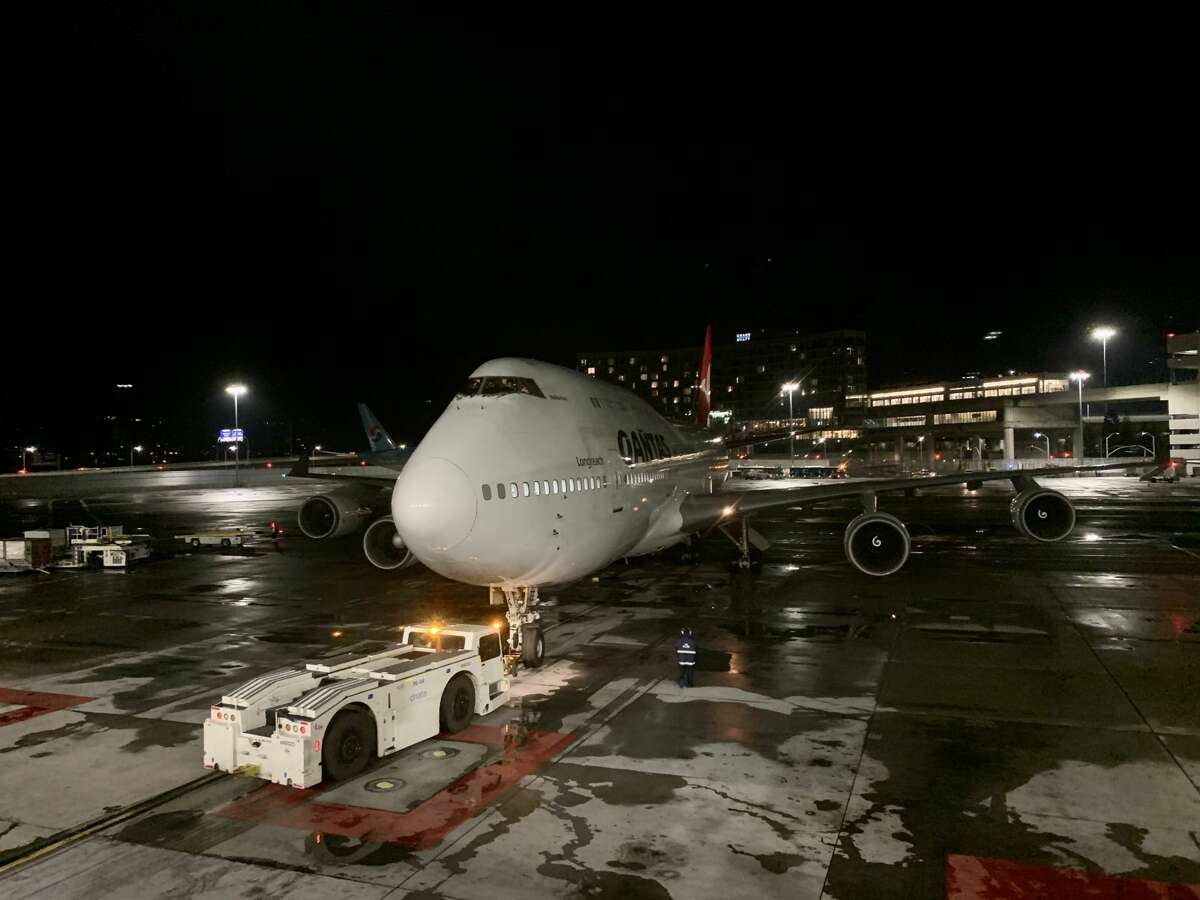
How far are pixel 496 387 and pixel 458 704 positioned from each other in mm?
6087

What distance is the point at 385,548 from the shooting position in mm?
21578

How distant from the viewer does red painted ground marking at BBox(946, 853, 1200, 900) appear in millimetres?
7105

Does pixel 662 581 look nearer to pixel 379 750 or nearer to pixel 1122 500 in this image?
pixel 379 750

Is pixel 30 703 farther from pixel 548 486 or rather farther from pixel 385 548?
pixel 548 486

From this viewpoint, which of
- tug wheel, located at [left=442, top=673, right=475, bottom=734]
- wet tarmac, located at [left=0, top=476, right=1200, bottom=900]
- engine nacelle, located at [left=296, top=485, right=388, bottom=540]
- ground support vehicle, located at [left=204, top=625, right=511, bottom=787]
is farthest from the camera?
engine nacelle, located at [left=296, top=485, right=388, bottom=540]

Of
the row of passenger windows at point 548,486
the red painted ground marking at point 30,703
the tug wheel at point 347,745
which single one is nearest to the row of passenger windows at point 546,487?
the row of passenger windows at point 548,486

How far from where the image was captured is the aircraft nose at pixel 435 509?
1252 cm

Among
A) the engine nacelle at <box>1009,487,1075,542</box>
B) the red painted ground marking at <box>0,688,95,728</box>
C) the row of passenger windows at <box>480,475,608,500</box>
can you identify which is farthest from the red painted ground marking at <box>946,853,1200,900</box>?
the engine nacelle at <box>1009,487,1075,542</box>

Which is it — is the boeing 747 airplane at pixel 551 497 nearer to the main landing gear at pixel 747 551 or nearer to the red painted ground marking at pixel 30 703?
the main landing gear at pixel 747 551

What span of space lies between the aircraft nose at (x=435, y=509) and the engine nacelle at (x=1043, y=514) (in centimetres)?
1812

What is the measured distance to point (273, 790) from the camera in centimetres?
983

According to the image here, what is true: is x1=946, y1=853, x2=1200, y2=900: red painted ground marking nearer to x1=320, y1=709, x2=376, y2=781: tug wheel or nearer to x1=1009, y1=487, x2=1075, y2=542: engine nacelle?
x1=320, y1=709, x2=376, y2=781: tug wheel

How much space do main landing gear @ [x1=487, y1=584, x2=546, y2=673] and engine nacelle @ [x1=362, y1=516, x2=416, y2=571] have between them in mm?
6511

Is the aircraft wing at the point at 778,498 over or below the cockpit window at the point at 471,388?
below
